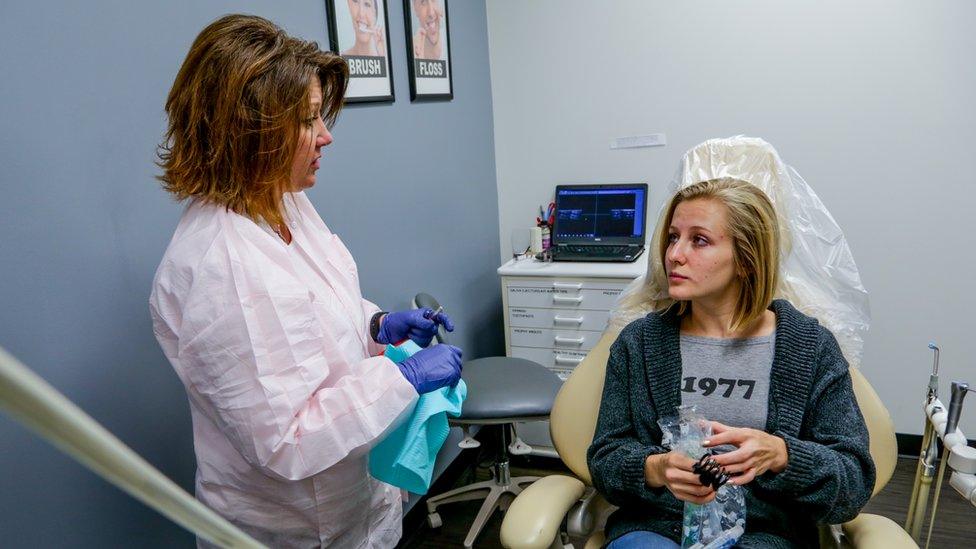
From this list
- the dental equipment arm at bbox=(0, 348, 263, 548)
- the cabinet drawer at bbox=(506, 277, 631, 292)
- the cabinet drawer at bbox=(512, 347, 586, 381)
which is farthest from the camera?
the cabinet drawer at bbox=(512, 347, 586, 381)

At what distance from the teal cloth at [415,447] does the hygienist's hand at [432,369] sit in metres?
0.04

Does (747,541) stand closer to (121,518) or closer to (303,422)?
(303,422)

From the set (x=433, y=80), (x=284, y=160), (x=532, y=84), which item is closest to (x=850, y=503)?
(x=284, y=160)

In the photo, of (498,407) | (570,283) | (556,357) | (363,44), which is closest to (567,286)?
(570,283)

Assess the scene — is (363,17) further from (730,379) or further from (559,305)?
(730,379)

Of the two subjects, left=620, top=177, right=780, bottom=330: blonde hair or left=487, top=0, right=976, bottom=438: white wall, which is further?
left=487, top=0, right=976, bottom=438: white wall

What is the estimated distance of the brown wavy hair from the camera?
0.99 meters

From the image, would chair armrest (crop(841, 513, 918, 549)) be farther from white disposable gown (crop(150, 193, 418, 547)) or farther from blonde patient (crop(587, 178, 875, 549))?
white disposable gown (crop(150, 193, 418, 547))

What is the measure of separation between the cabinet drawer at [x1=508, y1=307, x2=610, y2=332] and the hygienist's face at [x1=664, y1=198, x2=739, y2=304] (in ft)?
3.97

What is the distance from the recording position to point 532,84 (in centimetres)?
288

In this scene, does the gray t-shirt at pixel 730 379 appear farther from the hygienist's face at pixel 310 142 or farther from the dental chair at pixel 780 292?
the hygienist's face at pixel 310 142

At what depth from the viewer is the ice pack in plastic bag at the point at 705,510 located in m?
1.13

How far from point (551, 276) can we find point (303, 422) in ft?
5.30

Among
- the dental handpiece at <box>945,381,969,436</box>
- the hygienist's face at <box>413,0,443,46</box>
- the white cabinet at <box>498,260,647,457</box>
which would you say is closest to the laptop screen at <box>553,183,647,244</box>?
the white cabinet at <box>498,260,647,457</box>
